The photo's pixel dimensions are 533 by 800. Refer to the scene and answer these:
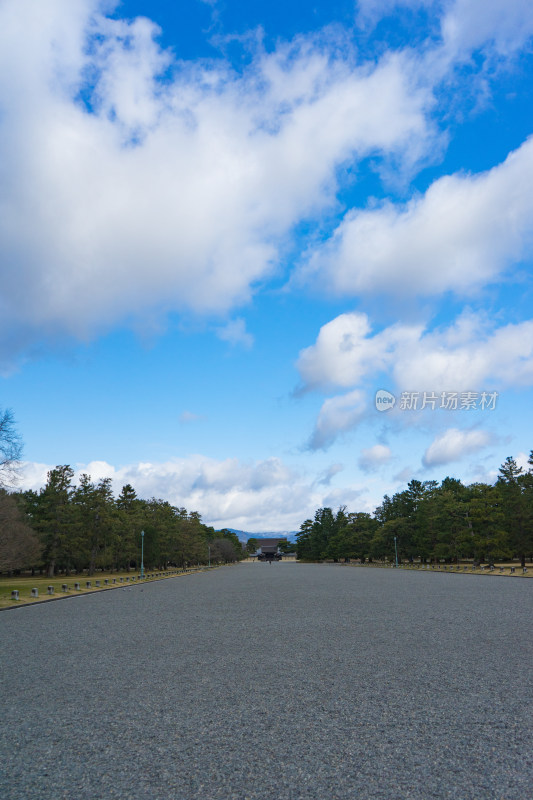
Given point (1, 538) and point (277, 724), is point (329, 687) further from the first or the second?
point (1, 538)

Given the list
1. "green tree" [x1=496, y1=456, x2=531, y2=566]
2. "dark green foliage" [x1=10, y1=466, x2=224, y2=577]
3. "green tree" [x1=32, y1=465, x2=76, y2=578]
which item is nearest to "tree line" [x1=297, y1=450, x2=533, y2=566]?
"green tree" [x1=496, y1=456, x2=531, y2=566]

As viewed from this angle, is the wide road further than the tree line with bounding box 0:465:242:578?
No

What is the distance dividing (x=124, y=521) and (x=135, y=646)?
54.6 metres

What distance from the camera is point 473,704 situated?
684 centimetres

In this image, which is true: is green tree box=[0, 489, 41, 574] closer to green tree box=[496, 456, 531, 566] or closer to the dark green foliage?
the dark green foliage

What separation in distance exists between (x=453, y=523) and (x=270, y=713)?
58556mm

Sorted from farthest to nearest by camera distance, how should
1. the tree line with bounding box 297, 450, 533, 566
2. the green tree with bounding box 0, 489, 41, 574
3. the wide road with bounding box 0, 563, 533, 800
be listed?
the tree line with bounding box 297, 450, 533, 566
the green tree with bounding box 0, 489, 41, 574
the wide road with bounding box 0, 563, 533, 800

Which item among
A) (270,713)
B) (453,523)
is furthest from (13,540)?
(453,523)

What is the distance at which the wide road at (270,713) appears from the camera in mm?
4723

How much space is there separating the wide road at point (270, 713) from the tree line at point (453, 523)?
4331 centimetres

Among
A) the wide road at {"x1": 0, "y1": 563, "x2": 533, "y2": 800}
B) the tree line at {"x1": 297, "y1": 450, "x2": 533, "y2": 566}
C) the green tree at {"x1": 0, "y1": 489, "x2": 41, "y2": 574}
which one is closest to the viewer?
the wide road at {"x1": 0, "y1": 563, "x2": 533, "y2": 800}

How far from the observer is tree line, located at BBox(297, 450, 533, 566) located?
2112 inches

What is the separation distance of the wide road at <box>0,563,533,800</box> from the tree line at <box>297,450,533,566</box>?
Result: 43311mm

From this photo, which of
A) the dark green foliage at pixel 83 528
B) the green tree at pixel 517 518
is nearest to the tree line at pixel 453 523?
the green tree at pixel 517 518
